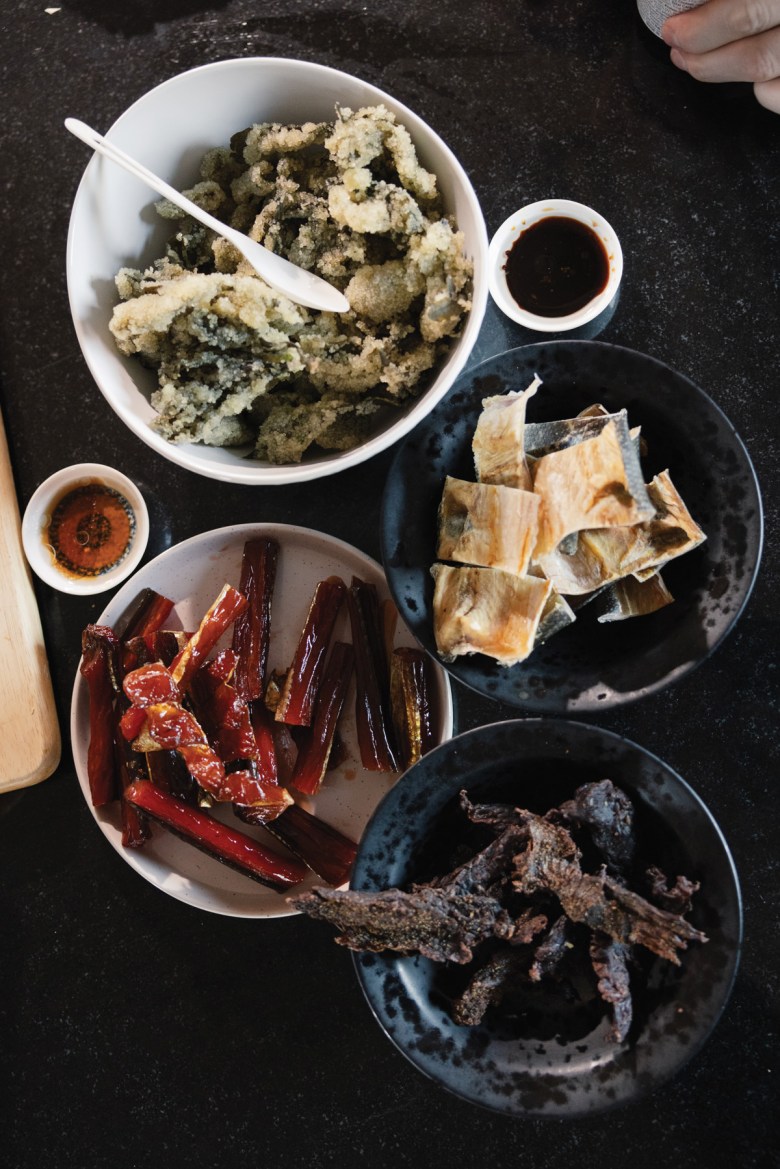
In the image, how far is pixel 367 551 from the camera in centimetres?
209

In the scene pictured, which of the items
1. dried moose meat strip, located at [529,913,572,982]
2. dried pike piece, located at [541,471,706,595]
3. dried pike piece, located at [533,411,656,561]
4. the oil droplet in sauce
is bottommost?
dried moose meat strip, located at [529,913,572,982]

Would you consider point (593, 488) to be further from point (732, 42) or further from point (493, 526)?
point (732, 42)

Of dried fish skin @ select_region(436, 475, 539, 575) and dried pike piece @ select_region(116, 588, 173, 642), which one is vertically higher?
dried fish skin @ select_region(436, 475, 539, 575)

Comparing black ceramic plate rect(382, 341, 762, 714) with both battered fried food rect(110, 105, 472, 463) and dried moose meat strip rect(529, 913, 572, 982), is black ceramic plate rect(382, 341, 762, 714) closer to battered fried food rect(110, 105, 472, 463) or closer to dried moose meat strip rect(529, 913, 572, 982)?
battered fried food rect(110, 105, 472, 463)

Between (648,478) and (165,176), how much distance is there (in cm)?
106

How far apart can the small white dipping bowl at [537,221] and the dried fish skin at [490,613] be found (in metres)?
0.64

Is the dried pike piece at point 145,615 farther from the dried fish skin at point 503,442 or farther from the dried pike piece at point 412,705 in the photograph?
the dried fish skin at point 503,442

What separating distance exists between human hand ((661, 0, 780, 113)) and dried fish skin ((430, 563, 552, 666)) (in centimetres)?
124

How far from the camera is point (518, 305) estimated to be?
200cm

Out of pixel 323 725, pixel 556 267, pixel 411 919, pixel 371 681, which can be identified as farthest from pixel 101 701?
pixel 556 267

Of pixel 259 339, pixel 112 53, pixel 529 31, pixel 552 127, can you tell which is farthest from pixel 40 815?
pixel 529 31

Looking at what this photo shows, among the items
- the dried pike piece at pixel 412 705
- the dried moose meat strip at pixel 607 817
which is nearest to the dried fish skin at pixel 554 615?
the dried moose meat strip at pixel 607 817

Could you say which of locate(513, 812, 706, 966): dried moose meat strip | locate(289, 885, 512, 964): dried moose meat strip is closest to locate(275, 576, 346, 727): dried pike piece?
locate(289, 885, 512, 964): dried moose meat strip

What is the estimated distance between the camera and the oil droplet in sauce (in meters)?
2.09
